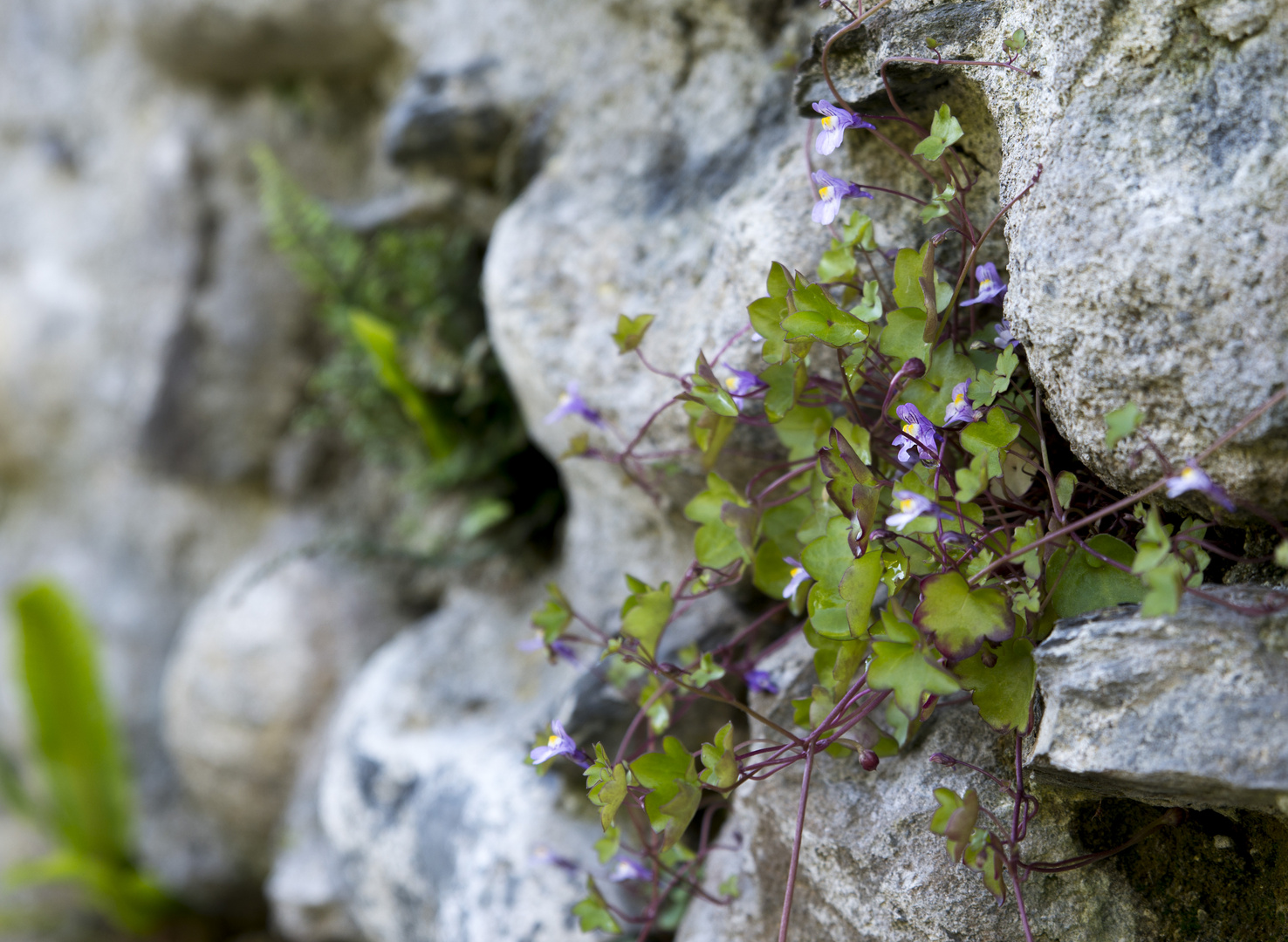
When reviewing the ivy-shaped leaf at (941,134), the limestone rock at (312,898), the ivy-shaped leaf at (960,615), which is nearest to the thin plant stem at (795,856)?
the ivy-shaped leaf at (960,615)

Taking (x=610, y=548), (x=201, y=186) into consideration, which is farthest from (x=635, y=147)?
(x=201, y=186)

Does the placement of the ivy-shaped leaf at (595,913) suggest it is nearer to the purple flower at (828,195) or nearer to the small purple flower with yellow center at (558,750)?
the small purple flower with yellow center at (558,750)

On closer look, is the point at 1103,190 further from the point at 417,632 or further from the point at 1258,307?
the point at 417,632

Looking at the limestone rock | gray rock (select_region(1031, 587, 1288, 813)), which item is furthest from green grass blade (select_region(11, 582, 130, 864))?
gray rock (select_region(1031, 587, 1288, 813))

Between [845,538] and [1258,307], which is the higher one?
[1258,307]

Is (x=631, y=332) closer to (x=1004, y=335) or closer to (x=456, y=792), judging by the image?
(x=1004, y=335)

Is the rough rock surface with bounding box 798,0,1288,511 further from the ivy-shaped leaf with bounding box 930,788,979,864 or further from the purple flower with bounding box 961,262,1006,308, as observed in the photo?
the ivy-shaped leaf with bounding box 930,788,979,864

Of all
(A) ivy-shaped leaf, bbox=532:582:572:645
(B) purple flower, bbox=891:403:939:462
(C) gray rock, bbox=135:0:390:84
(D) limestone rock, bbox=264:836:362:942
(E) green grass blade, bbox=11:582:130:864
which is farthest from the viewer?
(E) green grass blade, bbox=11:582:130:864

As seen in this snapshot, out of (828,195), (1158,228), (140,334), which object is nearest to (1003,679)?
(1158,228)
